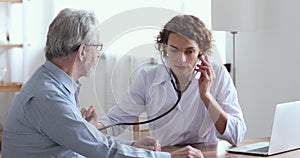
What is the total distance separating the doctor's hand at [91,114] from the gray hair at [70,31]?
18cm

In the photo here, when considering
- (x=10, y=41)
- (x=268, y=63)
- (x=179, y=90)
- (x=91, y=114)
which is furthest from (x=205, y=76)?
(x=10, y=41)

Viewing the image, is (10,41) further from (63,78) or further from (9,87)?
(63,78)

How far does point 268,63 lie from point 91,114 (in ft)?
7.41

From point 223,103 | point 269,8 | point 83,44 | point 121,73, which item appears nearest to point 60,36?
point 83,44

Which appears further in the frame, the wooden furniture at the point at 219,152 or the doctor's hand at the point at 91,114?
the wooden furniture at the point at 219,152

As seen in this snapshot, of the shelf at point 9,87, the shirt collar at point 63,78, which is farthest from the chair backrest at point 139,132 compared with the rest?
the shelf at point 9,87

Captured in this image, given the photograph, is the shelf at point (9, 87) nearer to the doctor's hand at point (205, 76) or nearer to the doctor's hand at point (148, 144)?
the doctor's hand at point (205, 76)

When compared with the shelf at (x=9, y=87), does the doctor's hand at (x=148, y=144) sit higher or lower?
higher

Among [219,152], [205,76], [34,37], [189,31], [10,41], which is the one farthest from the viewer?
[34,37]

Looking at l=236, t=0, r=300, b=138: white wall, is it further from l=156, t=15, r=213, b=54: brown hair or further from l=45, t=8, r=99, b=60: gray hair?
l=45, t=8, r=99, b=60: gray hair

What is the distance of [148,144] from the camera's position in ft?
6.32

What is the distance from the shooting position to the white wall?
11.8 ft

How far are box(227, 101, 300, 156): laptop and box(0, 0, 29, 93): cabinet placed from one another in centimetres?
308

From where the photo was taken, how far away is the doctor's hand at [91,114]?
5.83 feet
